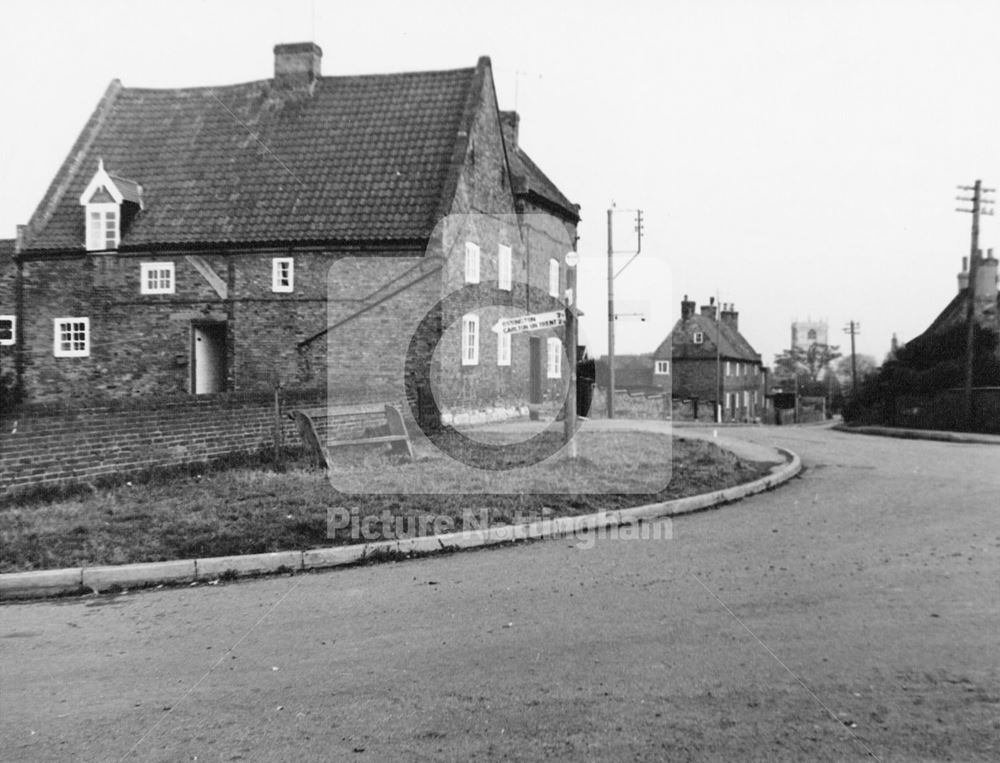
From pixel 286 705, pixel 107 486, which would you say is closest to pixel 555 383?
pixel 107 486

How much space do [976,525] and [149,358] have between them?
65.7ft

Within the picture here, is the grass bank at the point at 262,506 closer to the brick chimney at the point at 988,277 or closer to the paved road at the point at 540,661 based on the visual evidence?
the paved road at the point at 540,661

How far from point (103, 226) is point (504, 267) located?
11.7 m

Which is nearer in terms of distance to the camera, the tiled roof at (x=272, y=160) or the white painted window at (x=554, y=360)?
the tiled roof at (x=272, y=160)

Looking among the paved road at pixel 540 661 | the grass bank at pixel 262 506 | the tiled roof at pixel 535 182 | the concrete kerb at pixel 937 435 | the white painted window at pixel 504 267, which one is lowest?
the concrete kerb at pixel 937 435

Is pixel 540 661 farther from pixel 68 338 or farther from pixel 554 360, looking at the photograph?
pixel 554 360

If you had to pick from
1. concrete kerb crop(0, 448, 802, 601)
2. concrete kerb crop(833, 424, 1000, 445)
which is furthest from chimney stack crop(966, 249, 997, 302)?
concrete kerb crop(0, 448, 802, 601)

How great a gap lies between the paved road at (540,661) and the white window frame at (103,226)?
18637mm

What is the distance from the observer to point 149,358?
22.2 m

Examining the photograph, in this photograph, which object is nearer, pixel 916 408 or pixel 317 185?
pixel 317 185

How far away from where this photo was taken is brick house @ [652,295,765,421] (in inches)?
2584

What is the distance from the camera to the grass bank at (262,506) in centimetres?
743

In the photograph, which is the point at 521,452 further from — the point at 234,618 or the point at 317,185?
the point at 317,185

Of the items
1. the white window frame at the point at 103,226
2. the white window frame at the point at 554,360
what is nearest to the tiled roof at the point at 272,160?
the white window frame at the point at 103,226
